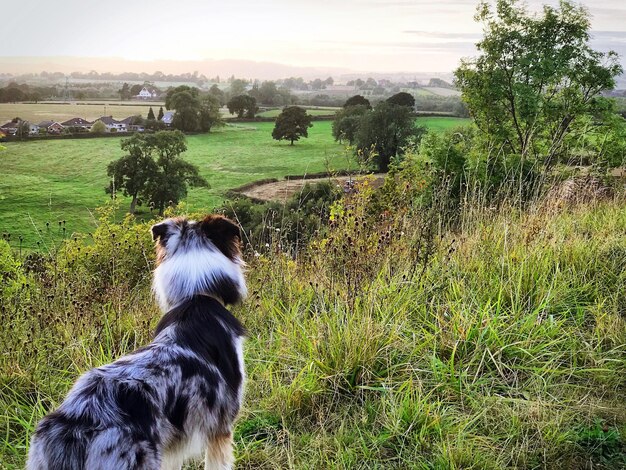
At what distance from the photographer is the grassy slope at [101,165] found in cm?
3130

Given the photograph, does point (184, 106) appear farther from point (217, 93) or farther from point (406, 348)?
point (406, 348)

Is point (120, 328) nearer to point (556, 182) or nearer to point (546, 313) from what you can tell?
point (546, 313)

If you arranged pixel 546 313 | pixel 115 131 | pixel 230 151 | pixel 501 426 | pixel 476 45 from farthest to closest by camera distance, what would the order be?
pixel 230 151
pixel 115 131
pixel 476 45
pixel 546 313
pixel 501 426

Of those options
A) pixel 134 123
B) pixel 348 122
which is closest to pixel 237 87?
pixel 134 123

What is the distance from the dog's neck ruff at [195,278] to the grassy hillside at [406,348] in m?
0.76

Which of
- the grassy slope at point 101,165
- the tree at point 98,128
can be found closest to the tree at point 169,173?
the grassy slope at point 101,165

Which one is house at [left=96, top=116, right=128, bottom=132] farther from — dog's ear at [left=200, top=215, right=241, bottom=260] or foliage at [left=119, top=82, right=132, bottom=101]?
dog's ear at [left=200, top=215, right=241, bottom=260]

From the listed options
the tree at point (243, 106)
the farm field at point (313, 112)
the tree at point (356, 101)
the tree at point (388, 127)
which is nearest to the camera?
the tree at point (388, 127)

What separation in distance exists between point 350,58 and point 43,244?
175 feet

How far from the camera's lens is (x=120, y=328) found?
369 centimetres

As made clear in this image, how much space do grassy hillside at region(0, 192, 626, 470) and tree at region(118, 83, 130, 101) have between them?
43.6 metres

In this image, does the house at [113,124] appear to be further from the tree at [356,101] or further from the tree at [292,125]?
the tree at [356,101]

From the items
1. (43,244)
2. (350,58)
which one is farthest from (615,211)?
(350,58)

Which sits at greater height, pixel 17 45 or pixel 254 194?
pixel 17 45
